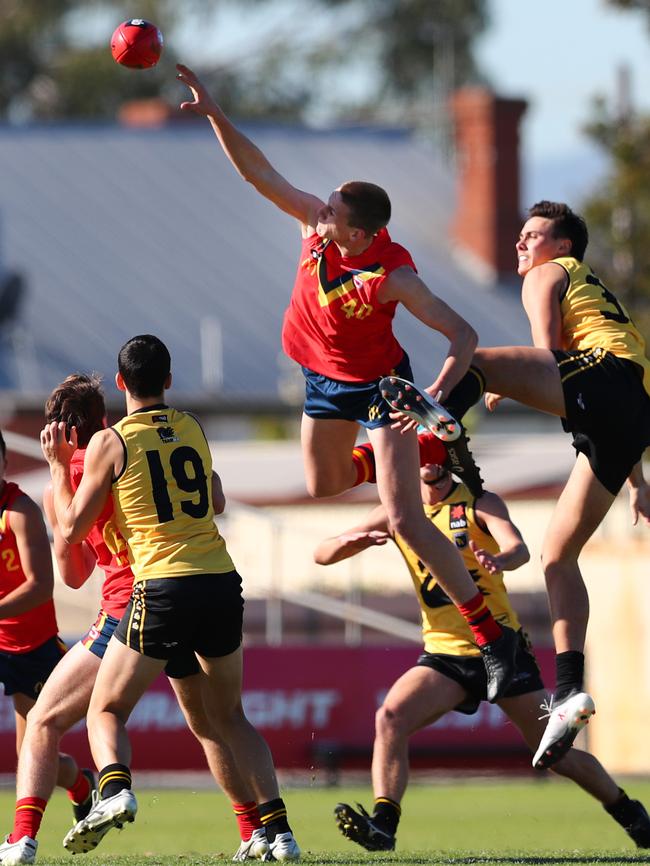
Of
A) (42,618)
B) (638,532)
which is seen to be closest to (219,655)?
(42,618)

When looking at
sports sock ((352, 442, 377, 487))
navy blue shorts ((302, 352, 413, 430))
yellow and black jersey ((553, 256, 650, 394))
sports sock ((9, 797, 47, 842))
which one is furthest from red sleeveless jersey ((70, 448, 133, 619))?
yellow and black jersey ((553, 256, 650, 394))

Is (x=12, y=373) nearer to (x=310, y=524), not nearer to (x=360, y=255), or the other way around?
(x=310, y=524)

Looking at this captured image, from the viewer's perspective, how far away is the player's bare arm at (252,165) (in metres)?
8.98

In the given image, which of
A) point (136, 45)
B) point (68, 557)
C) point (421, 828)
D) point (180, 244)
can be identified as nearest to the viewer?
point (68, 557)

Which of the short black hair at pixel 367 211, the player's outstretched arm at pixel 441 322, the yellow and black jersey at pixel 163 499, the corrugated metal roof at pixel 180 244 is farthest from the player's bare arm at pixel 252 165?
the corrugated metal roof at pixel 180 244

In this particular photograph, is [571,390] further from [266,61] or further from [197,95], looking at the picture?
[266,61]

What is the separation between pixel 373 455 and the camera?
30.0 ft

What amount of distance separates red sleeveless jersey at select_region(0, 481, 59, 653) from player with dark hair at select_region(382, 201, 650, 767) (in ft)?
7.60

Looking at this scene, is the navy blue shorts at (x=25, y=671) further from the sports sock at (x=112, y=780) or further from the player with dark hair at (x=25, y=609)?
the sports sock at (x=112, y=780)

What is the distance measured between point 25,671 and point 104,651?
1.24m

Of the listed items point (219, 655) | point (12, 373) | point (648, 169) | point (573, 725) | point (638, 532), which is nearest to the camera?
point (219, 655)

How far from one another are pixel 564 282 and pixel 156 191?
88.4 ft

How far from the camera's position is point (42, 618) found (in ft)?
31.2

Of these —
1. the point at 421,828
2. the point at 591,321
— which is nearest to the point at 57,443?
the point at 591,321
